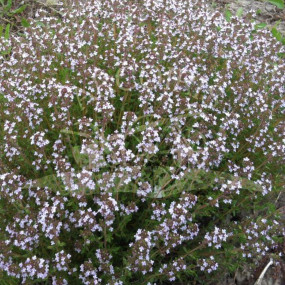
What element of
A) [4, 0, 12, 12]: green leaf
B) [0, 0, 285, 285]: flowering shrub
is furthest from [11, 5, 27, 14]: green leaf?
[0, 0, 285, 285]: flowering shrub

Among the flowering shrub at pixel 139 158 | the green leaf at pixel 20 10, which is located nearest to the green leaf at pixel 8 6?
the green leaf at pixel 20 10

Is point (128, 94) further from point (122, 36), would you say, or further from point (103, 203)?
point (103, 203)

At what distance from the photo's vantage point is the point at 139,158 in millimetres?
3408

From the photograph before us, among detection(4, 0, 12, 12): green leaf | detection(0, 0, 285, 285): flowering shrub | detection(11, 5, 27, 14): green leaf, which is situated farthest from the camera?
detection(4, 0, 12, 12): green leaf

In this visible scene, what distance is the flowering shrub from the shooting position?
3.30 meters

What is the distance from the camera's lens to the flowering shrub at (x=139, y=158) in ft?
10.8

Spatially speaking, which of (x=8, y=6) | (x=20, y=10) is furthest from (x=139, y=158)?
(x=8, y=6)

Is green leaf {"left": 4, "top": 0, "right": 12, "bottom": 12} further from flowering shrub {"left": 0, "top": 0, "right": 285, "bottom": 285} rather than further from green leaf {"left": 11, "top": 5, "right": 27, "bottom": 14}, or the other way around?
flowering shrub {"left": 0, "top": 0, "right": 285, "bottom": 285}

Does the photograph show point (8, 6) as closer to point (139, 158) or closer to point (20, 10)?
point (20, 10)

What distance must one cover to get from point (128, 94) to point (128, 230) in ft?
5.73

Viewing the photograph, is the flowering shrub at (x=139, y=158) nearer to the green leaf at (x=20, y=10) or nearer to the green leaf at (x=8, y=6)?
the green leaf at (x=20, y=10)

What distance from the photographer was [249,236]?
3.53 meters

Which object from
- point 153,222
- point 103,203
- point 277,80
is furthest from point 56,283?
point 277,80

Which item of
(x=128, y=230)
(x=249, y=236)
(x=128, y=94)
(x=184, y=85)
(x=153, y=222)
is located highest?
(x=184, y=85)
